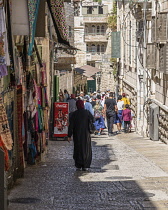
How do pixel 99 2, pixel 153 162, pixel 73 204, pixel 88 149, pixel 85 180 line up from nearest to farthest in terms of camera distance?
pixel 73 204 < pixel 85 180 < pixel 88 149 < pixel 153 162 < pixel 99 2

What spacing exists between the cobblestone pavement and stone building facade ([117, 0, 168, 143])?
390 cm

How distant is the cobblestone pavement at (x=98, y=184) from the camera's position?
27.4 feet

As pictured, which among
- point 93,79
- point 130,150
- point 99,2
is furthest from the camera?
point 99,2

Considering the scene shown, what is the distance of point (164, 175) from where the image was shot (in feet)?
37.2

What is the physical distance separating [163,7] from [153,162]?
24.3ft

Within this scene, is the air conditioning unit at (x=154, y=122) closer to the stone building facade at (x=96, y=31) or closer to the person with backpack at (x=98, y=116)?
the person with backpack at (x=98, y=116)

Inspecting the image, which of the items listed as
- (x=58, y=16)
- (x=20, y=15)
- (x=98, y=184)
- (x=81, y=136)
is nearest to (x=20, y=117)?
(x=98, y=184)

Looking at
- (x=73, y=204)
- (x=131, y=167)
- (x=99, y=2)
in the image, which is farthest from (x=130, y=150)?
(x=99, y=2)

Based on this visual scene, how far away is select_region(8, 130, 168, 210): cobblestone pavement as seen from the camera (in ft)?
27.4

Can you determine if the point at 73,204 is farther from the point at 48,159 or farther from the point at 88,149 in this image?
the point at 48,159

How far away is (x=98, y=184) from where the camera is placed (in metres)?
10.2

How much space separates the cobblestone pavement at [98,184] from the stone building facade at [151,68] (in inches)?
153

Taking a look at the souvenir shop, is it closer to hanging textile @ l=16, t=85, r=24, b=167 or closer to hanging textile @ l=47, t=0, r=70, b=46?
hanging textile @ l=16, t=85, r=24, b=167

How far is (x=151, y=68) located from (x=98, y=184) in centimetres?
1090
